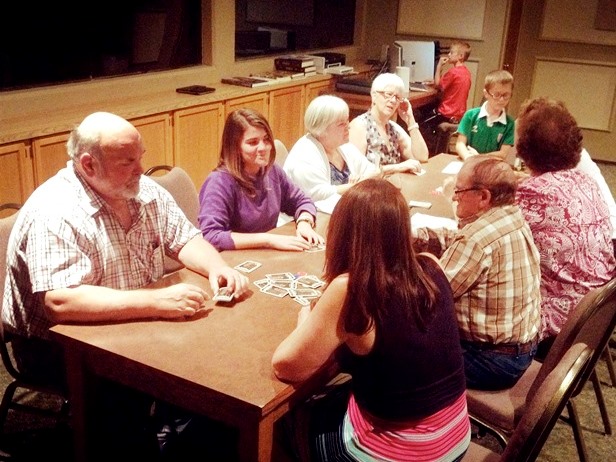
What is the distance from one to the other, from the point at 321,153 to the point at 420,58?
3874mm

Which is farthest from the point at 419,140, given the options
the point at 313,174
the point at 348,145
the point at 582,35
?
the point at 582,35

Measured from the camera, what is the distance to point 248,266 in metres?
2.27

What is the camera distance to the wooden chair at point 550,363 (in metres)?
1.80

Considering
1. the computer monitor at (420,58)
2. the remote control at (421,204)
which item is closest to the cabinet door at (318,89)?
the computer monitor at (420,58)

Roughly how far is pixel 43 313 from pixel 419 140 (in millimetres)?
2596

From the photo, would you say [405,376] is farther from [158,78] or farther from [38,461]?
[158,78]

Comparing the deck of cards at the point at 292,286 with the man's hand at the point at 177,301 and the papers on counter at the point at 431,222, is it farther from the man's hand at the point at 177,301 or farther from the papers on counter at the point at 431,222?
the papers on counter at the point at 431,222

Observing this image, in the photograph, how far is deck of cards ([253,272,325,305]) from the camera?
2.04m

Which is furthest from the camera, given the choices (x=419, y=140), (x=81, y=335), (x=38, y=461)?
(x=419, y=140)

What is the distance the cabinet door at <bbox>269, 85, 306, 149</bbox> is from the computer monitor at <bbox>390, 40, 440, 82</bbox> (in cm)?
135

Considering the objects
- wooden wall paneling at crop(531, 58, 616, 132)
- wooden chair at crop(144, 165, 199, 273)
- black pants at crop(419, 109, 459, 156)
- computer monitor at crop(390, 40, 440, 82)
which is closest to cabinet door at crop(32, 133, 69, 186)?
wooden chair at crop(144, 165, 199, 273)

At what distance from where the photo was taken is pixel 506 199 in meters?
2.08

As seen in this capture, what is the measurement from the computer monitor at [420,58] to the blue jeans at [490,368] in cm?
498

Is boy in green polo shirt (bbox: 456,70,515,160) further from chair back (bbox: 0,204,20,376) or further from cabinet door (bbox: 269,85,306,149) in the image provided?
chair back (bbox: 0,204,20,376)
